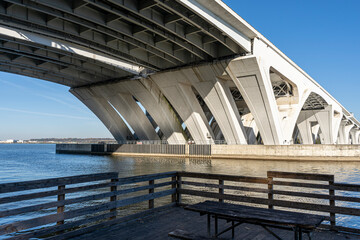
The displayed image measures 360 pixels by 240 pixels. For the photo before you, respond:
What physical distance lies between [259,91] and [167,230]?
30976 mm

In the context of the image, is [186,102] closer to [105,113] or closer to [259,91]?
[259,91]

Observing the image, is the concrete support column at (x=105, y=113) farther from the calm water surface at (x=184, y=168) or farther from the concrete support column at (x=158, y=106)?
the calm water surface at (x=184, y=168)

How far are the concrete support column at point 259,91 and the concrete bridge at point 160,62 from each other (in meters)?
0.12

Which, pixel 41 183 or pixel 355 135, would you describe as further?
pixel 355 135

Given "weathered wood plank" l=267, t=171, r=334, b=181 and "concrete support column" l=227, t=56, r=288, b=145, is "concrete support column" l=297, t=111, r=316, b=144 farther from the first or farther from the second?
"weathered wood plank" l=267, t=171, r=334, b=181

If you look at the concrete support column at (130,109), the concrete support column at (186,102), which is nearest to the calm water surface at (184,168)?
the concrete support column at (186,102)

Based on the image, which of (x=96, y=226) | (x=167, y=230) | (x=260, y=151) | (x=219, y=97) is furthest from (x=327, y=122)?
(x=96, y=226)

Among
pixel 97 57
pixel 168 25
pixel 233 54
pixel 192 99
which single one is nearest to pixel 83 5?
pixel 168 25

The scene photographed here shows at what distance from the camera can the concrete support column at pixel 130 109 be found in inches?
1957

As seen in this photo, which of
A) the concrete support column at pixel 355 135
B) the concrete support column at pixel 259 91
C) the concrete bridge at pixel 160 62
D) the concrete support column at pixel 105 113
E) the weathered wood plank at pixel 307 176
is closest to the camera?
→ the weathered wood plank at pixel 307 176

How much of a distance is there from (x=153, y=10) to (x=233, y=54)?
12407 mm

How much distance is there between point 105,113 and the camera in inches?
2201

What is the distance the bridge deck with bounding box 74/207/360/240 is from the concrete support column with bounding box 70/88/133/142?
48147mm

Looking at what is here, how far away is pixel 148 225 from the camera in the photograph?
Answer: 6805 millimetres
